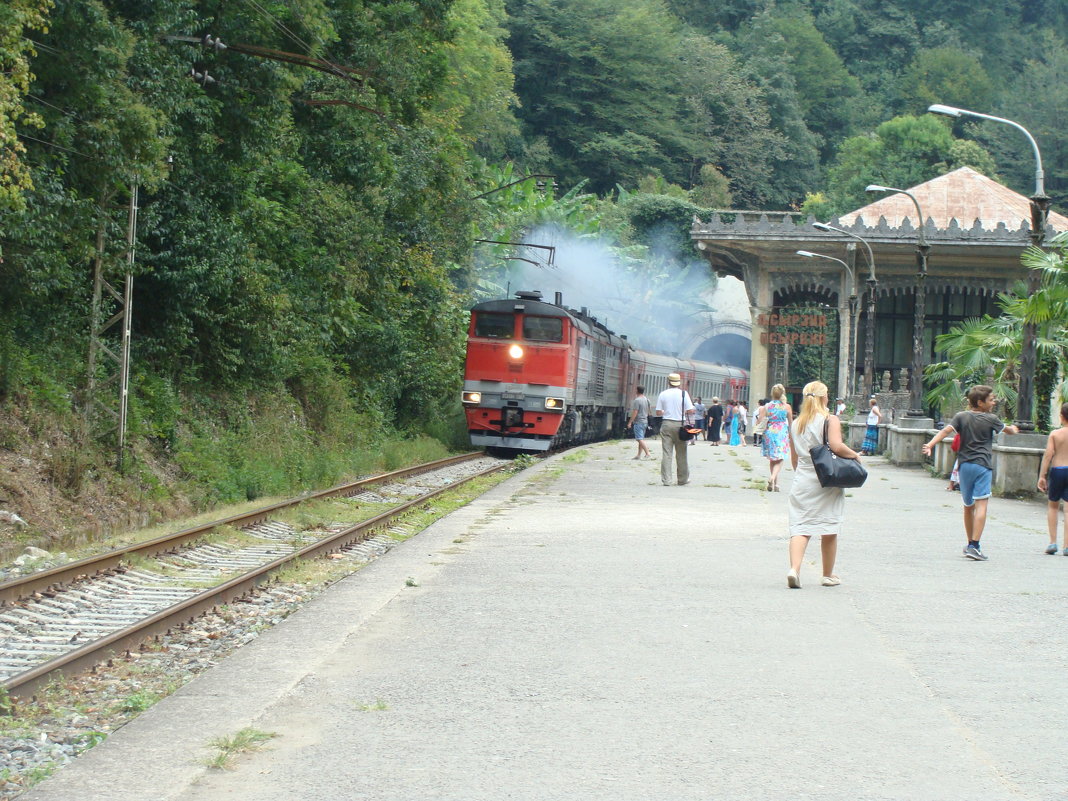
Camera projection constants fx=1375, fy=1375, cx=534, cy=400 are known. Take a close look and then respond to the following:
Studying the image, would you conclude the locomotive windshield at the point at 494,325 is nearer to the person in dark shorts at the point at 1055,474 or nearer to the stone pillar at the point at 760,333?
the person in dark shorts at the point at 1055,474

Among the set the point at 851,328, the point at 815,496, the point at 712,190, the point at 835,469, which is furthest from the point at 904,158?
the point at 835,469

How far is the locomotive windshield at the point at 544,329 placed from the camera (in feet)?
100

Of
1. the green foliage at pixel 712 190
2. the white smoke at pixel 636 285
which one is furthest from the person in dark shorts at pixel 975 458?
the green foliage at pixel 712 190

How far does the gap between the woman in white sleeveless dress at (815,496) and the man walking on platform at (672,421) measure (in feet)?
33.3

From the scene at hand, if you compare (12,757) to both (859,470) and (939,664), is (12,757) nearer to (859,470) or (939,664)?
(939,664)

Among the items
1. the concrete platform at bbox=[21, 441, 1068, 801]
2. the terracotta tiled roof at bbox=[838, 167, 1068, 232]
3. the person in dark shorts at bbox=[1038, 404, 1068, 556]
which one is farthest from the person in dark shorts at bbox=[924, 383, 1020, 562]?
the terracotta tiled roof at bbox=[838, 167, 1068, 232]

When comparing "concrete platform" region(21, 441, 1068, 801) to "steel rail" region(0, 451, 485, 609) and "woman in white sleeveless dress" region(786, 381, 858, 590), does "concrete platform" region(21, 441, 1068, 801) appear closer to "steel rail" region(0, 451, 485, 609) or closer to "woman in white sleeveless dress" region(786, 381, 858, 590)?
"woman in white sleeveless dress" region(786, 381, 858, 590)

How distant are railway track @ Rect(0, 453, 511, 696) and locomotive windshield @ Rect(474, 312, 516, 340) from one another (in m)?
14.4

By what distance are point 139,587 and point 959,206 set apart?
4833 centimetres

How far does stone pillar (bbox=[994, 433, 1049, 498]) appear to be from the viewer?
21.0m

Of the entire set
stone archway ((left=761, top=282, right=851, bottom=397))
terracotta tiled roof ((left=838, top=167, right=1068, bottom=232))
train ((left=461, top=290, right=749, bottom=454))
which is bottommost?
train ((left=461, top=290, right=749, bottom=454))

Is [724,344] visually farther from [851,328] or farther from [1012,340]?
[1012,340]

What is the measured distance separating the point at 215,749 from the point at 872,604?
222 inches

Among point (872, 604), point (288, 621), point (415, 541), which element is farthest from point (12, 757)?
point (415, 541)
